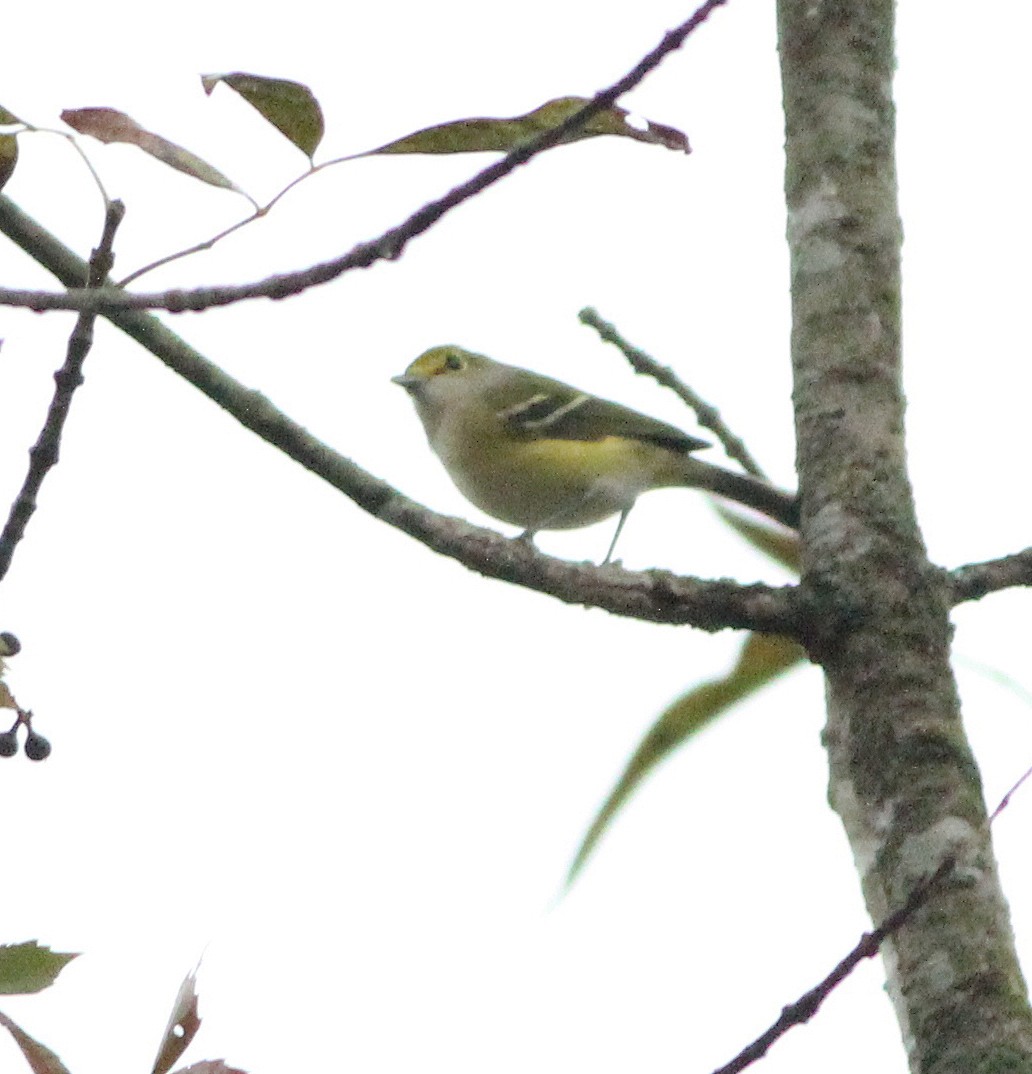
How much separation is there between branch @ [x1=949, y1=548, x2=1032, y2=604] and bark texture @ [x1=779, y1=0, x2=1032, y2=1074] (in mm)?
60

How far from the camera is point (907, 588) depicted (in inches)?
89.6

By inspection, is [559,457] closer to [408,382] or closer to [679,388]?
[408,382]

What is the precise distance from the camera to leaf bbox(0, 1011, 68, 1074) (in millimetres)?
1790

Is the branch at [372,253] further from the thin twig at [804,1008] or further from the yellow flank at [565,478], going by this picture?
the yellow flank at [565,478]

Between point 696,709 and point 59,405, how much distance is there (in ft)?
3.72

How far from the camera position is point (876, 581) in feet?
7.44

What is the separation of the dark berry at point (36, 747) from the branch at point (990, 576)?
127 cm

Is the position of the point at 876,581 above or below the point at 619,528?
below

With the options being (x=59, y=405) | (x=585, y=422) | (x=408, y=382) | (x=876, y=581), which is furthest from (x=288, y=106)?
(x=408, y=382)

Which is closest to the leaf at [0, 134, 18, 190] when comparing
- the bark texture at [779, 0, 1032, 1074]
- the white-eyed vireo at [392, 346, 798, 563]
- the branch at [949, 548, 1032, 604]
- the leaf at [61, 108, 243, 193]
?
the leaf at [61, 108, 243, 193]

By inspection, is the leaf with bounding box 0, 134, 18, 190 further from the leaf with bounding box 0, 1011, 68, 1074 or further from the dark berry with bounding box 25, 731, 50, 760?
the leaf with bounding box 0, 1011, 68, 1074

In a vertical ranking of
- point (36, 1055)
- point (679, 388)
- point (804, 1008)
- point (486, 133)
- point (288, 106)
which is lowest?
point (804, 1008)

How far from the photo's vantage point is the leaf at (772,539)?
111 inches

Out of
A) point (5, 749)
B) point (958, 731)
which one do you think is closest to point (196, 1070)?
point (5, 749)
